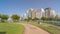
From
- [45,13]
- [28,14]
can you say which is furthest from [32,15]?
[45,13]

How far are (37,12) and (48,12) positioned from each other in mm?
16053

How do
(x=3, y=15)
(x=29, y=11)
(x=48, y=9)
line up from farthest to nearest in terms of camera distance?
(x=29, y=11) → (x=48, y=9) → (x=3, y=15)

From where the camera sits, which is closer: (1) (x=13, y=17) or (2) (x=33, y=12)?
(1) (x=13, y=17)

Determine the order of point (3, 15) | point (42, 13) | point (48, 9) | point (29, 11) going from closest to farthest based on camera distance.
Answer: point (3, 15), point (48, 9), point (42, 13), point (29, 11)

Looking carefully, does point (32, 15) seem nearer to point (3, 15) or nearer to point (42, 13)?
point (42, 13)

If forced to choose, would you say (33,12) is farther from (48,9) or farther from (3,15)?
(3,15)

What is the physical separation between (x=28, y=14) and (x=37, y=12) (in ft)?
28.3

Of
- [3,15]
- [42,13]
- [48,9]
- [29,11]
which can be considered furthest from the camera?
[29,11]

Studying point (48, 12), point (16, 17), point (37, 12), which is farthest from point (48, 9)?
point (16, 17)

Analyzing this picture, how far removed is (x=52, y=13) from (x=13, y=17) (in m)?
34.3

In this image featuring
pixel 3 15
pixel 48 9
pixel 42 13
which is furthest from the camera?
pixel 42 13

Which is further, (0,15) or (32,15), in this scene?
(32,15)

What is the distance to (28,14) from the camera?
10781cm

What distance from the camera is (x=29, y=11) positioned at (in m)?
112
